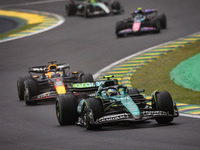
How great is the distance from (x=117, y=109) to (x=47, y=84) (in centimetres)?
716

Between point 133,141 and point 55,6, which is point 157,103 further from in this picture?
point 55,6

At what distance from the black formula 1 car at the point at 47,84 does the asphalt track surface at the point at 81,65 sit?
1.33 ft

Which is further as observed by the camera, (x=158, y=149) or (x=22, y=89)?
(x=22, y=89)

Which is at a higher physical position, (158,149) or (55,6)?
(55,6)

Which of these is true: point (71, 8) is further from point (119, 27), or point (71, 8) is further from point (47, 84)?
point (47, 84)

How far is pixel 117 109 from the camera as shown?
599 inches

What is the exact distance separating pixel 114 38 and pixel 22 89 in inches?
525

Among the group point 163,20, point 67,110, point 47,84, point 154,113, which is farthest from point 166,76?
point 163,20

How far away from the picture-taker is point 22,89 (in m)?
22.1

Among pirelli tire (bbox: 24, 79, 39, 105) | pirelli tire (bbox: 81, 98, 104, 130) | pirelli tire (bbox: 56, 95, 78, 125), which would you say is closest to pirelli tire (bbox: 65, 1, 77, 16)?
pirelli tire (bbox: 24, 79, 39, 105)

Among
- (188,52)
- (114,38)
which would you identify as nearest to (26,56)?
(114,38)

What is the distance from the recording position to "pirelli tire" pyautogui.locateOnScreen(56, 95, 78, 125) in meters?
15.9

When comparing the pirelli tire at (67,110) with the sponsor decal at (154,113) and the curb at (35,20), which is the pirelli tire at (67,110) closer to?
the sponsor decal at (154,113)

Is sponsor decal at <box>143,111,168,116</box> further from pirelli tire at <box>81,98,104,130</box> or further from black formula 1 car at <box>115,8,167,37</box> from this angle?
black formula 1 car at <box>115,8,167,37</box>
